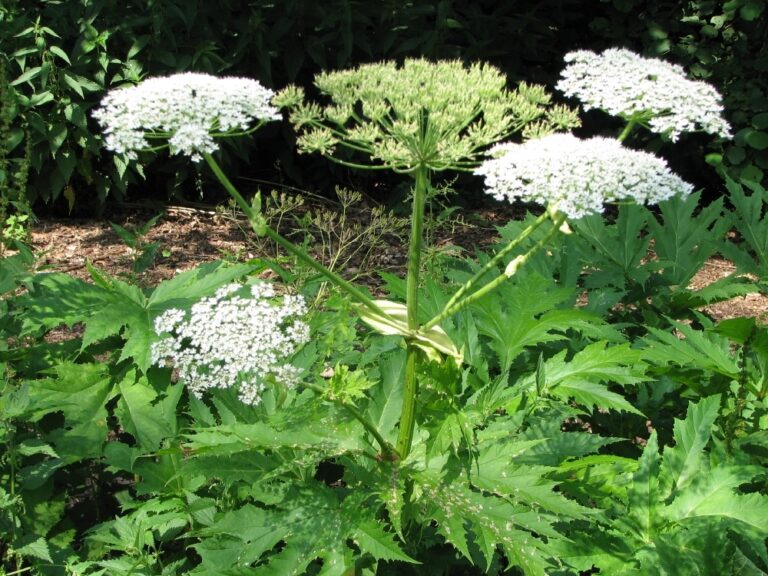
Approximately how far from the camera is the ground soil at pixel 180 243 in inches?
213

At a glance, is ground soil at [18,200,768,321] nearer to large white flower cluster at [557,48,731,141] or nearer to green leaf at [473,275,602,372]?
green leaf at [473,275,602,372]

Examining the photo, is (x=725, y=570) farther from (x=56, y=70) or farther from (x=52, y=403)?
(x=56, y=70)

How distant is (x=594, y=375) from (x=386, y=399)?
0.68 metres

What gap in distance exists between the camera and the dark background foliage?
539 cm

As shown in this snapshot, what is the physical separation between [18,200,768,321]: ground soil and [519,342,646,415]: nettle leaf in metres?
2.77

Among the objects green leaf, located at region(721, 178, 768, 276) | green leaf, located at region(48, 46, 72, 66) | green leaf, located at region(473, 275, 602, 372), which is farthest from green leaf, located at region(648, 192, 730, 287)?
green leaf, located at region(48, 46, 72, 66)

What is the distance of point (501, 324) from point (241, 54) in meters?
3.93

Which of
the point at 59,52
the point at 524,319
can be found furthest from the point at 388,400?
the point at 59,52

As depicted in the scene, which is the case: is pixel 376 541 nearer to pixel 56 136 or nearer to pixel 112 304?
pixel 112 304

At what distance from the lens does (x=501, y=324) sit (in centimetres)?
276

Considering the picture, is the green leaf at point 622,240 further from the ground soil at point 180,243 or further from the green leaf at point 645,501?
the ground soil at point 180,243

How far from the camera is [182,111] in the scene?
1826 millimetres

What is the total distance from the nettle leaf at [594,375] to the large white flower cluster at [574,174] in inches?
27.7

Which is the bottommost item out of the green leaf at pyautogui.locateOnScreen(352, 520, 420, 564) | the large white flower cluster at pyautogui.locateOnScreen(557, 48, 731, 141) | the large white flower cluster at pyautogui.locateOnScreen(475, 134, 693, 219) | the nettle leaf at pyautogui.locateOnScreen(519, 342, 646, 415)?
Answer: the green leaf at pyautogui.locateOnScreen(352, 520, 420, 564)
